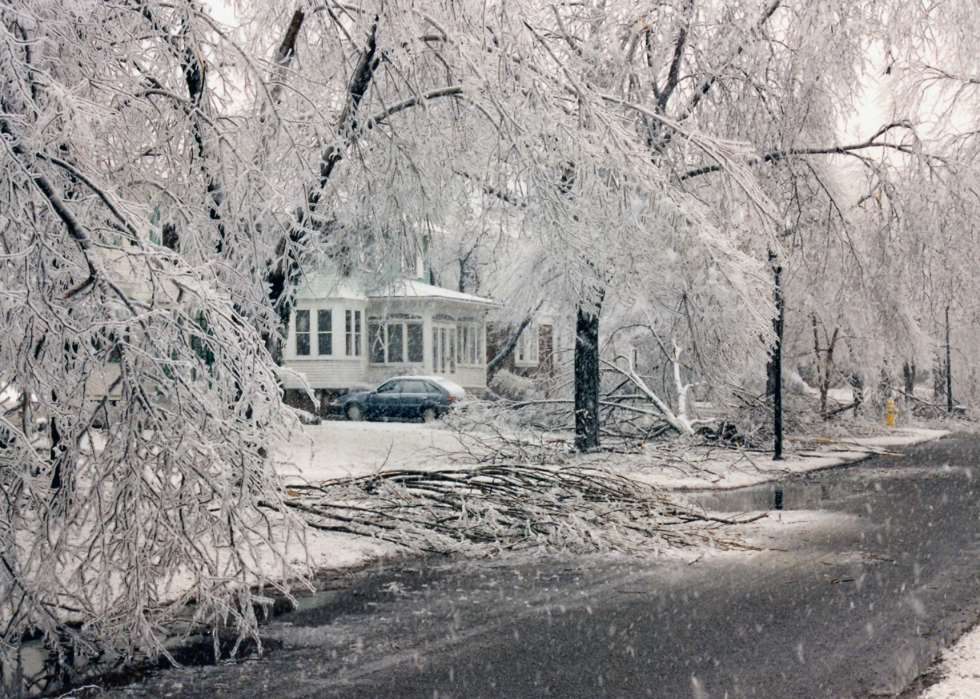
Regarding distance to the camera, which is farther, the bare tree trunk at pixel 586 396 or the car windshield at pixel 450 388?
the car windshield at pixel 450 388

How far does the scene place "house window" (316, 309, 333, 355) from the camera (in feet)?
117

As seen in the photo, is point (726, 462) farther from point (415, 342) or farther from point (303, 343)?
point (303, 343)

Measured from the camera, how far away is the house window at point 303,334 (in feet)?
117

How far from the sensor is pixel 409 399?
98.0 feet

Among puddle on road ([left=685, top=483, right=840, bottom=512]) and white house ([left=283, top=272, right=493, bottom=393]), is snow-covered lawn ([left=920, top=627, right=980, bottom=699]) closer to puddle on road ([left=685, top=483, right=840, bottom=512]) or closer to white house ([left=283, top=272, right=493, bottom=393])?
puddle on road ([left=685, top=483, right=840, bottom=512])

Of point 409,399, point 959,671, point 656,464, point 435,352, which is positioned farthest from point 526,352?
point 959,671

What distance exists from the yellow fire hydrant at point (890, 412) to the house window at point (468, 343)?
641 inches

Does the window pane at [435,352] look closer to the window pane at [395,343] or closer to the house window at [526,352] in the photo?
the window pane at [395,343]

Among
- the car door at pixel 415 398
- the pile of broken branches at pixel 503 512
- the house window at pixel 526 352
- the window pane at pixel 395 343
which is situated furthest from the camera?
the house window at pixel 526 352

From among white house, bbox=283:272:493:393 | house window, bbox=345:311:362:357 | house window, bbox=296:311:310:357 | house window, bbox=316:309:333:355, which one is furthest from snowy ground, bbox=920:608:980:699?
house window, bbox=296:311:310:357

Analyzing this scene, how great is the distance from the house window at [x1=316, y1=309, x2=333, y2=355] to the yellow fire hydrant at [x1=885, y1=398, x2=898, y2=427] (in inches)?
790

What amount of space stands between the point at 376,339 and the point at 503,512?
2454 centimetres

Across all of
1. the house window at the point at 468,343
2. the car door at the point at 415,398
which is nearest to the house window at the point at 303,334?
the house window at the point at 468,343

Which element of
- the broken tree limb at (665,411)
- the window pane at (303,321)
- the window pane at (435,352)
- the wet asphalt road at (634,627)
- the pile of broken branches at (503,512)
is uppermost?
the window pane at (303,321)
